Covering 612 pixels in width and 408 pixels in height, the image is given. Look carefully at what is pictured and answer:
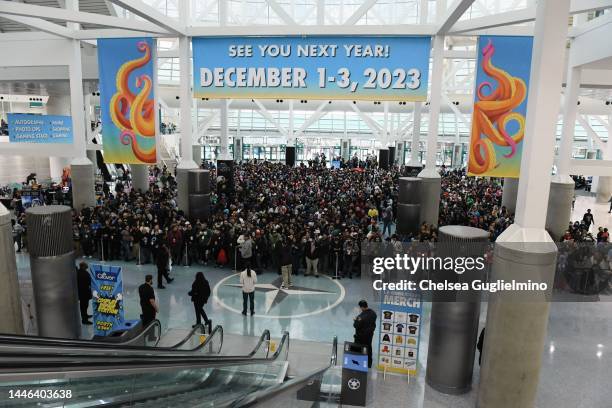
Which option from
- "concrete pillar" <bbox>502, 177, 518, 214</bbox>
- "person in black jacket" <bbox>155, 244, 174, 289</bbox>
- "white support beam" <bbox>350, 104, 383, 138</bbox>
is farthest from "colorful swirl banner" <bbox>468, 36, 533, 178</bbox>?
"white support beam" <bbox>350, 104, 383, 138</bbox>

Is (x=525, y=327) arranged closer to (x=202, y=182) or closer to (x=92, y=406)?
(x=92, y=406)

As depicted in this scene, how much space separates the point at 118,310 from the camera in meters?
8.41

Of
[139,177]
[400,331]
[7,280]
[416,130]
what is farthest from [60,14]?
[416,130]

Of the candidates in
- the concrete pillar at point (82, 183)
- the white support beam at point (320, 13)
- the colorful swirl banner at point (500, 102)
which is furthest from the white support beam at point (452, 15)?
the concrete pillar at point (82, 183)

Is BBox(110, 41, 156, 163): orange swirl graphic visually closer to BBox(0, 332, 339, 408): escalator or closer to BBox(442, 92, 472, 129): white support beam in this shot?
BBox(0, 332, 339, 408): escalator

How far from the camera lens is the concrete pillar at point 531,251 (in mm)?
6109

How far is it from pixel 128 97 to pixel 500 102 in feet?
36.2

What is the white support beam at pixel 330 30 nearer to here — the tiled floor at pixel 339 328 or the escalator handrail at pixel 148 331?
the tiled floor at pixel 339 328

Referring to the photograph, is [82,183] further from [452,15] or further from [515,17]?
[515,17]

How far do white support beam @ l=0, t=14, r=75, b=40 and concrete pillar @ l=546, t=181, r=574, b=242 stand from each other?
56.4 ft

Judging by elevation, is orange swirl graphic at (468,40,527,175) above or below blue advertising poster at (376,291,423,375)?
above

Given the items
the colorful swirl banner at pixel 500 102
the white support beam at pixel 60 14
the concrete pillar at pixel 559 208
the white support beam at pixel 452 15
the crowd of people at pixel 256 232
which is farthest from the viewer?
the concrete pillar at pixel 559 208

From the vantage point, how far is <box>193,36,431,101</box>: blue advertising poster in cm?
1348

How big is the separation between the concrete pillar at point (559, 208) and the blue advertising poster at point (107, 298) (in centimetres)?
1319
